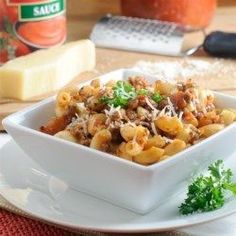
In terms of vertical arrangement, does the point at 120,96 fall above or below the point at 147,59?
above

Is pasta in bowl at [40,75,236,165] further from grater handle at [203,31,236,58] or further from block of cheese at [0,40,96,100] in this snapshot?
grater handle at [203,31,236,58]

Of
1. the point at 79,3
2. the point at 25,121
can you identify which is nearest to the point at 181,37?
the point at 79,3

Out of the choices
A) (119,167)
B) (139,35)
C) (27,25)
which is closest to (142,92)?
(119,167)

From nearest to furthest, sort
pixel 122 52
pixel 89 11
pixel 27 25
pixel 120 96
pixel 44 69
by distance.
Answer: pixel 120 96 < pixel 44 69 < pixel 27 25 < pixel 122 52 < pixel 89 11

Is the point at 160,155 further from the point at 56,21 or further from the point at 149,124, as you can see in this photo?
the point at 56,21

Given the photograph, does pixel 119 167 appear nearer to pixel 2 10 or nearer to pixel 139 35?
pixel 2 10

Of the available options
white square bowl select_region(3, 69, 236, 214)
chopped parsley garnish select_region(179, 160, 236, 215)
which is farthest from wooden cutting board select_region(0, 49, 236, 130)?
chopped parsley garnish select_region(179, 160, 236, 215)

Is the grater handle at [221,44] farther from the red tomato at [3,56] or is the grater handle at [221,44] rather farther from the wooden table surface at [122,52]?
the red tomato at [3,56]
